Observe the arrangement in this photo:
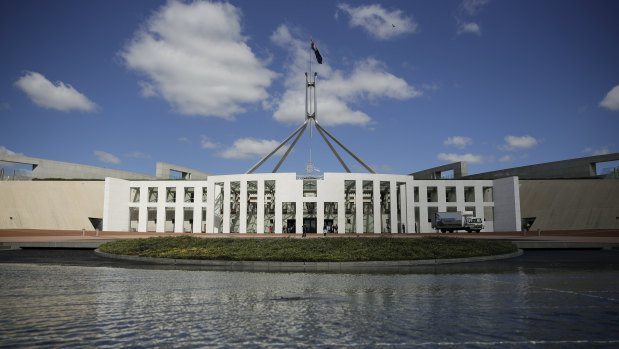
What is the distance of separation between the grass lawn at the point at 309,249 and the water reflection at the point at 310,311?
4.50m

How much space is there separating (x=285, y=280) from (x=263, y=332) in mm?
5932

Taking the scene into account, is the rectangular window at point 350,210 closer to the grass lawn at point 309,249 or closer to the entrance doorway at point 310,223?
the entrance doorway at point 310,223

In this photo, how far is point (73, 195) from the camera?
5075 cm

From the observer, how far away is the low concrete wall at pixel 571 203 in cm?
4456

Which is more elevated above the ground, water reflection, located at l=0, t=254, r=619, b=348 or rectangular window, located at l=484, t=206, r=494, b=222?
rectangular window, located at l=484, t=206, r=494, b=222

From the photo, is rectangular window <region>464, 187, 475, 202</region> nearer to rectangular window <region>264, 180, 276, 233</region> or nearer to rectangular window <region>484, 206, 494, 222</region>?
rectangular window <region>484, 206, 494, 222</region>

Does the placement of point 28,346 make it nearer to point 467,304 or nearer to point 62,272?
point 467,304

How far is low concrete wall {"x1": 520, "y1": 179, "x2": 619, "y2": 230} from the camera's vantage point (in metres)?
44.6

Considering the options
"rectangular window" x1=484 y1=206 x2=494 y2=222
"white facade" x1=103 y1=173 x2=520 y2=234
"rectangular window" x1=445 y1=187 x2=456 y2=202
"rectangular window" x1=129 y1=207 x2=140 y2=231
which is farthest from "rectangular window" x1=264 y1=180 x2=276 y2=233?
"rectangular window" x1=484 y1=206 x2=494 y2=222

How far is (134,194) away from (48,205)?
31.5 feet

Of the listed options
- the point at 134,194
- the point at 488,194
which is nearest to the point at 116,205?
the point at 134,194

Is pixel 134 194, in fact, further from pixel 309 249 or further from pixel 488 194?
pixel 488 194

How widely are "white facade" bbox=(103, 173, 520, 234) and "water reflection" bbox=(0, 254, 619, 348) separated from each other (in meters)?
31.9

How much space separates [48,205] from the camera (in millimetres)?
50000
